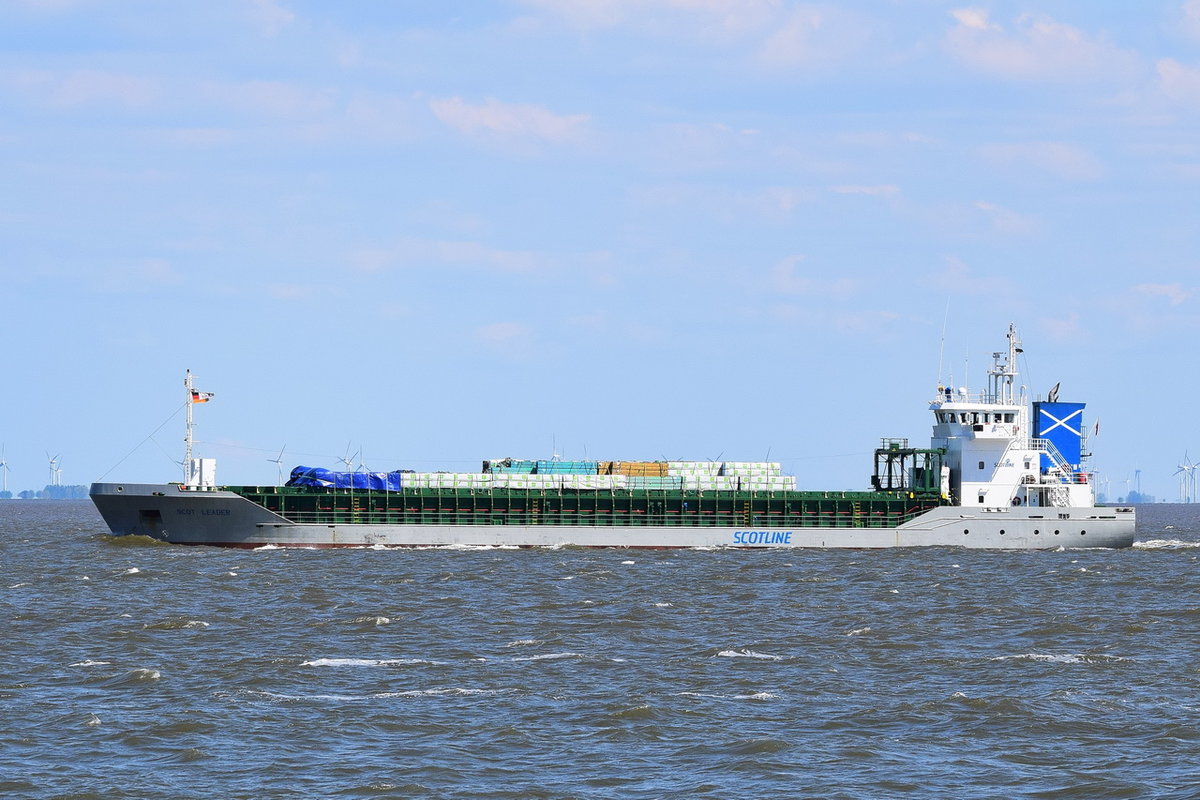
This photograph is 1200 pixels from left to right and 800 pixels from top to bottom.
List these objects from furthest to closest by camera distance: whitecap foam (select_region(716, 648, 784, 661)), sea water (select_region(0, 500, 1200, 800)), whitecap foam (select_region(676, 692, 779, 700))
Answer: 1. whitecap foam (select_region(716, 648, 784, 661))
2. whitecap foam (select_region(676, 692, 779, 700))
3. sea water (select_region(0, 500, 1200, 800))

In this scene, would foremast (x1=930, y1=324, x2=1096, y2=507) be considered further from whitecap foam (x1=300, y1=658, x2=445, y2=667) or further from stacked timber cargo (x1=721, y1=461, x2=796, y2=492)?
whitecap foam (x1=300, y1=658, x2=445, y2=667)

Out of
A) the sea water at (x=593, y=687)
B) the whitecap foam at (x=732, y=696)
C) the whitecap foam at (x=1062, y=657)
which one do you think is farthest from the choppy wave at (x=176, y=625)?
the whitecap foam at (x=1062, y=657)

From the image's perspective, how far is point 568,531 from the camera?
74.7 metres

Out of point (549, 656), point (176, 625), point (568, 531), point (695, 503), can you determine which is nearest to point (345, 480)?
point (568, 531)

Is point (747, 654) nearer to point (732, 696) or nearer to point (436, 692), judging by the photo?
point (732, 696)

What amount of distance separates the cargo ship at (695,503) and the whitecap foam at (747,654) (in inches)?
1462

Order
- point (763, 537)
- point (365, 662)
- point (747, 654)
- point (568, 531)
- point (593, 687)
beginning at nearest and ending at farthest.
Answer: point (593, 687) → point (365, 662) → point (747, 654) → point (568, 531) → point (763, 537)

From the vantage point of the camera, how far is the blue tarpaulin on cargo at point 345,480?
7581 cm

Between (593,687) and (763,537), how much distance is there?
45113mm

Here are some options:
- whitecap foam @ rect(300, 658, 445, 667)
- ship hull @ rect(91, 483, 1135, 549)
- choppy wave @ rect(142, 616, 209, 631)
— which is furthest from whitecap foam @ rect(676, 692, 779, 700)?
ship hull @ rect(91, 483, 1135, 549)

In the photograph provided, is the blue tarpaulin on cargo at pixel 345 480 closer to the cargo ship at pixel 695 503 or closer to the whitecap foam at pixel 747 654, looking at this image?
the cargo ship at pixel 695 503

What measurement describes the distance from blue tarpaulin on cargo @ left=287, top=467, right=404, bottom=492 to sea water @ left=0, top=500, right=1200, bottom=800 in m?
18.0

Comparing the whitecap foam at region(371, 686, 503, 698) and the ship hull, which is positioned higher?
the ship hull

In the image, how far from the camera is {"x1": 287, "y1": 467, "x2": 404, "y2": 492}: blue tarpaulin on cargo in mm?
75812
